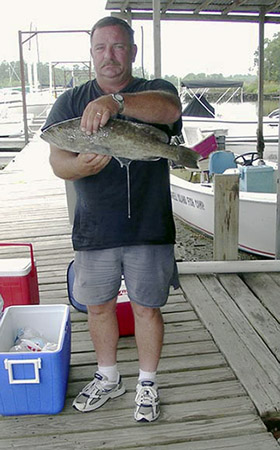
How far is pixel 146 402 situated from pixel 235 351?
752 mm

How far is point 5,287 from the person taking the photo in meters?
2.91

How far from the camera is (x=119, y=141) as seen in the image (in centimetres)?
175

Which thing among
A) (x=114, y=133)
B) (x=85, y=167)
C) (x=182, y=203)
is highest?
(x=114, y=133)

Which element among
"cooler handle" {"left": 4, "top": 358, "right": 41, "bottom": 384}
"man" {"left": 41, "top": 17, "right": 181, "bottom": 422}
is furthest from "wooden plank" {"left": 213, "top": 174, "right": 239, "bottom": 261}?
"cooler handle" {"left": 4, "top": 358, "right": 41, "bottom": 384}

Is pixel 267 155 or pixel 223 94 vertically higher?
pixel 223 94

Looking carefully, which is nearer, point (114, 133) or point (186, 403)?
point (114, 133)

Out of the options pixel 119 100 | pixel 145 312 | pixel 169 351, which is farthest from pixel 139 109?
pixel 169 351

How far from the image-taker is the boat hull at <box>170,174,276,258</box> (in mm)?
6336

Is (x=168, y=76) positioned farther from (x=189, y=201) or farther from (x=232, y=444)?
(x=232, y=444)

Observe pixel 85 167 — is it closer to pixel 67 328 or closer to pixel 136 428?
pixel 67 328

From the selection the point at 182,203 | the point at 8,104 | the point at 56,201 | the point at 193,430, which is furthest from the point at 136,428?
the point at 8,104

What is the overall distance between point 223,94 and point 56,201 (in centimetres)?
1303

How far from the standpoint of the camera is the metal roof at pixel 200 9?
7.34m

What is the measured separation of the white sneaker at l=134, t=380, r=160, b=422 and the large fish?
3.46 ft
